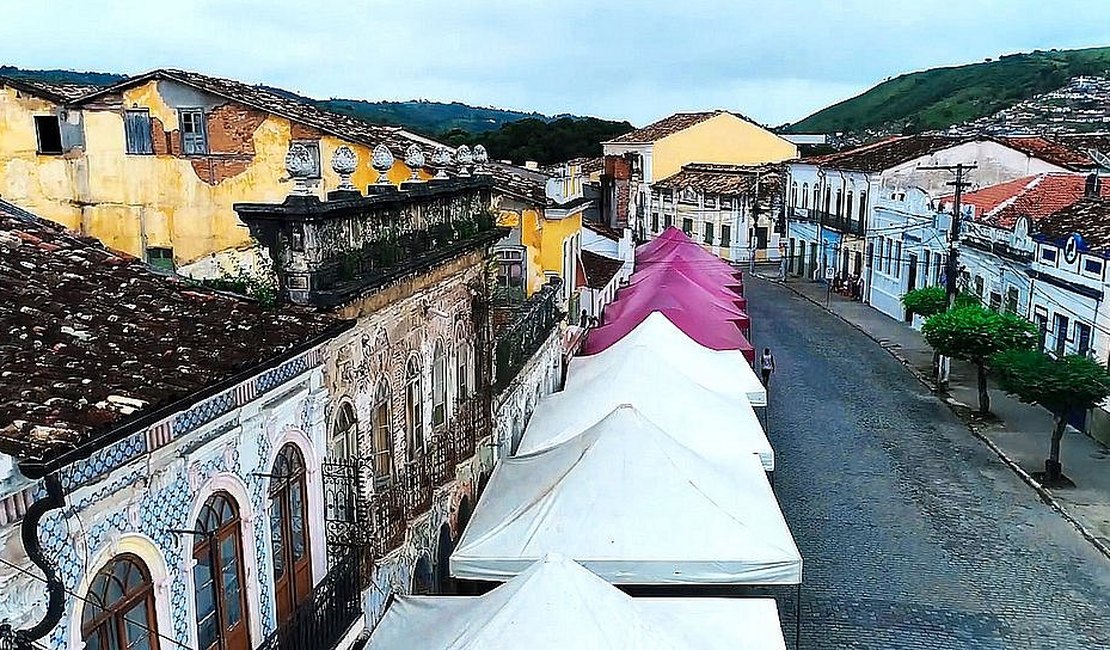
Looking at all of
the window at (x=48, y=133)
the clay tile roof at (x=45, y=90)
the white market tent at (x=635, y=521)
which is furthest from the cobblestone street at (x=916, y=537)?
the clay tile roof at (x=45, y=90)

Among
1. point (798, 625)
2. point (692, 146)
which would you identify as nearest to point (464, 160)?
point (798, 625)

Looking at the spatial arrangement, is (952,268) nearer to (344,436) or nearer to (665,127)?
(344,436)

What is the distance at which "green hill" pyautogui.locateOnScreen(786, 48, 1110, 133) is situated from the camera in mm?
98625

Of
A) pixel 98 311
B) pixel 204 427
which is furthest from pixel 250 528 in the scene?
pixel 98 311

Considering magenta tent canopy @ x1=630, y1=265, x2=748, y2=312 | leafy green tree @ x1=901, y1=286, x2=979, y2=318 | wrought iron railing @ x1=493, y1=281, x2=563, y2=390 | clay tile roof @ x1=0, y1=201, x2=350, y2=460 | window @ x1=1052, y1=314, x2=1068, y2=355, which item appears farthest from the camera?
leafy green tree @ x1=901, y1=286, x2=979, y2=318

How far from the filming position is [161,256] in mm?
12242

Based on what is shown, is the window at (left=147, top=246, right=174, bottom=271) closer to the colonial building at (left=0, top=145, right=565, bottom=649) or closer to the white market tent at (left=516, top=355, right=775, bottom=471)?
the colonial building at (left=0, top=145, right=565, bottom=649)

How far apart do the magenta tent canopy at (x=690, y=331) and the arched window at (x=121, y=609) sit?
52.9 feet

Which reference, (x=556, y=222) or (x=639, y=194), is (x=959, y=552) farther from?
(x=639, y=194)

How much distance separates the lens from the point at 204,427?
596 cm

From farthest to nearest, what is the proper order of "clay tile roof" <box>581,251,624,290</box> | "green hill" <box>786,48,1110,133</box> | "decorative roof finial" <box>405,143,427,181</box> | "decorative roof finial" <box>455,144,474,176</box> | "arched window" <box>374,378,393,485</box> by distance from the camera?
"green hill" <box>786,48,1110,133</box> < "clay tile roof" <box>581,251,624,290</box> < "decorative roof finial" <box>455,144,474,176</box> < "decorative roof finial" <box>405,143,427,181</box> < "arched window" <box>374,378,393,485</box>

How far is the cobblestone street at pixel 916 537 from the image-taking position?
40.9 feet

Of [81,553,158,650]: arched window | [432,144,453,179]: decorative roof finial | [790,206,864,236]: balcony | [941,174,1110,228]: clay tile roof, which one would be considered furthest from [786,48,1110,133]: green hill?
[81,553,158,650]: arched window

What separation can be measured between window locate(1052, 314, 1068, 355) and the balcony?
15.8m
